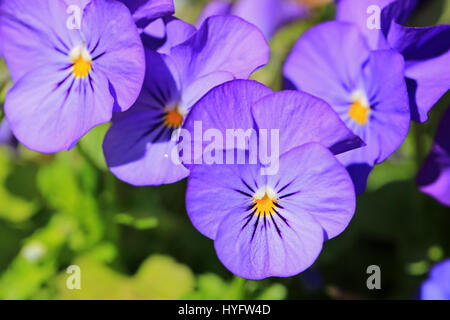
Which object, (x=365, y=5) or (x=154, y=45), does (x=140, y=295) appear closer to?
(x=154, y=45)

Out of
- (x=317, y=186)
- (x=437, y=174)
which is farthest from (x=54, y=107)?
(x=437, y=174)

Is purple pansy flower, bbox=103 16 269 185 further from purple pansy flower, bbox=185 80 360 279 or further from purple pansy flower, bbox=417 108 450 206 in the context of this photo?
purple pansy flower, bbox=417 108 450 206

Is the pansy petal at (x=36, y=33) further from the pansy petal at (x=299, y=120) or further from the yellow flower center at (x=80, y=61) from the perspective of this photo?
the pansy petal at (x=299, y=120)

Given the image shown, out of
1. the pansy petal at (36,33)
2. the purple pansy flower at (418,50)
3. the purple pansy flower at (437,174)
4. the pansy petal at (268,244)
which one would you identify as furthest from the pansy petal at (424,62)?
the pansy petal at (36,33)

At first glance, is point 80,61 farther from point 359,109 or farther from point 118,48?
point 359,109

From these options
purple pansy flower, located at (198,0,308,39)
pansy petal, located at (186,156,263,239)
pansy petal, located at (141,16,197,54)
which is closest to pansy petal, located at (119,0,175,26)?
pansy petal, located at (141,16,197,54)
